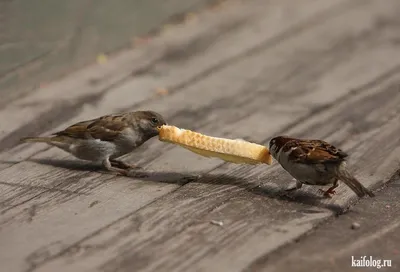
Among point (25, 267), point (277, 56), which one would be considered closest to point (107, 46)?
point (277, 56)

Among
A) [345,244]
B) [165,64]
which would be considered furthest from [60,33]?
[345,244]

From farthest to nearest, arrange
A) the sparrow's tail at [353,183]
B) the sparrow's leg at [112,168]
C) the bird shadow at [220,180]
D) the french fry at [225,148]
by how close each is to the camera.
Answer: the sparrow's leg at [112,168] → the french fry at [225,148] → the bird shadow at [220,180] → the sparrow's tail at [353,183]

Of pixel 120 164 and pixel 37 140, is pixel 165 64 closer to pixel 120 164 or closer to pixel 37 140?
pixel 37 140

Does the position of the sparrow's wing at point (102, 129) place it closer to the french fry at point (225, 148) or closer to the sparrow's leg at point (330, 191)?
the french fry at point (225, 148)

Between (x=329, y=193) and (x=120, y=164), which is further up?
(x=120, y=164)

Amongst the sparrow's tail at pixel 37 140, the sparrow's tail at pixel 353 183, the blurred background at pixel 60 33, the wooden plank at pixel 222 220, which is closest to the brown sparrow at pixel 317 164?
the sparrow's tail at pixel 353 183

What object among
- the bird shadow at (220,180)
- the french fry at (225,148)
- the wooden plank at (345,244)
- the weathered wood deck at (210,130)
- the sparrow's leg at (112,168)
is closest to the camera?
the wooden plank at (345,244)

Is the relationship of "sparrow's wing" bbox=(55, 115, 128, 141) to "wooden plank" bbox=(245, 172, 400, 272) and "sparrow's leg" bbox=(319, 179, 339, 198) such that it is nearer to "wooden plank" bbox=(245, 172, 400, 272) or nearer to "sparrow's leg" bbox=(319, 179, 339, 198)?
"sparrow's leg" bbox=(319, 179, 339, 198)
